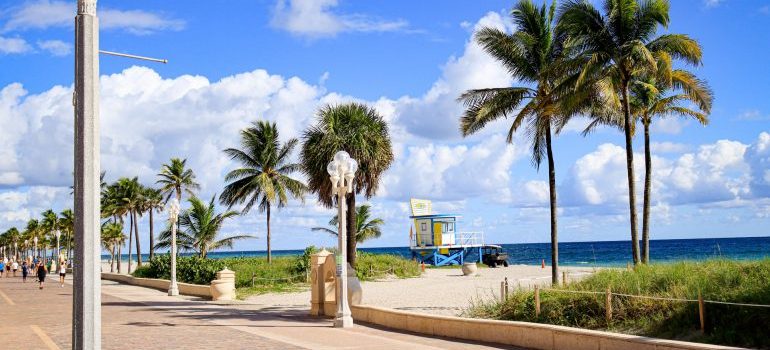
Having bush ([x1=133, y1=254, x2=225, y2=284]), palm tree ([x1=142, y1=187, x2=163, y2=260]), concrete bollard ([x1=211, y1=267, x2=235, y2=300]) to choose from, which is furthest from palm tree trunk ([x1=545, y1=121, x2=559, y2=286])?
palm tree ([x1=142, y1=187, x2=163, y2=260])

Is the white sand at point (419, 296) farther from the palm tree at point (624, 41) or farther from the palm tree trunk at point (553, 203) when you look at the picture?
the palm tree at point (624, 41)

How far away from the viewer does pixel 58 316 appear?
69.7 ft

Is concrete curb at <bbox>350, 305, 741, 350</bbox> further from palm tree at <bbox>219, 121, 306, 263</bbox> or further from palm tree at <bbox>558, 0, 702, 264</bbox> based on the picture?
palm tree at <bbox>219, 121, 306, 263</bbox>

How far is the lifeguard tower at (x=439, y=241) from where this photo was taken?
59719 mm

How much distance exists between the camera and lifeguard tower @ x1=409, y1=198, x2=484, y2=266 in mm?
59719

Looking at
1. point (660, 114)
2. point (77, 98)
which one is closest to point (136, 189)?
point (660, 114)

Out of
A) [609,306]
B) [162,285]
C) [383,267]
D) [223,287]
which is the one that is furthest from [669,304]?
[162,285]

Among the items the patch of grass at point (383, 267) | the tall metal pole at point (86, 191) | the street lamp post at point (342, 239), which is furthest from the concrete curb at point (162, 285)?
the tall metal pole at point (86, 191)

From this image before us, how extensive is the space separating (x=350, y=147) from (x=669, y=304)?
1489 cm

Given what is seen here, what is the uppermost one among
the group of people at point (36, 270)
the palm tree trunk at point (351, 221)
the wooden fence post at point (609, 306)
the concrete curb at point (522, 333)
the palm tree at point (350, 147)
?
the palm tree at point (350, 147)

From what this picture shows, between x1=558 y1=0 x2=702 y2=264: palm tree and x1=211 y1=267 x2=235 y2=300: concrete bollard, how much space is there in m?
14.7

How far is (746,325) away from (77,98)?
10068mm

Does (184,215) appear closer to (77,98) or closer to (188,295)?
(188,295)

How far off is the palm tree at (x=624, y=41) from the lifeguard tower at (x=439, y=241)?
3928 centimetres
